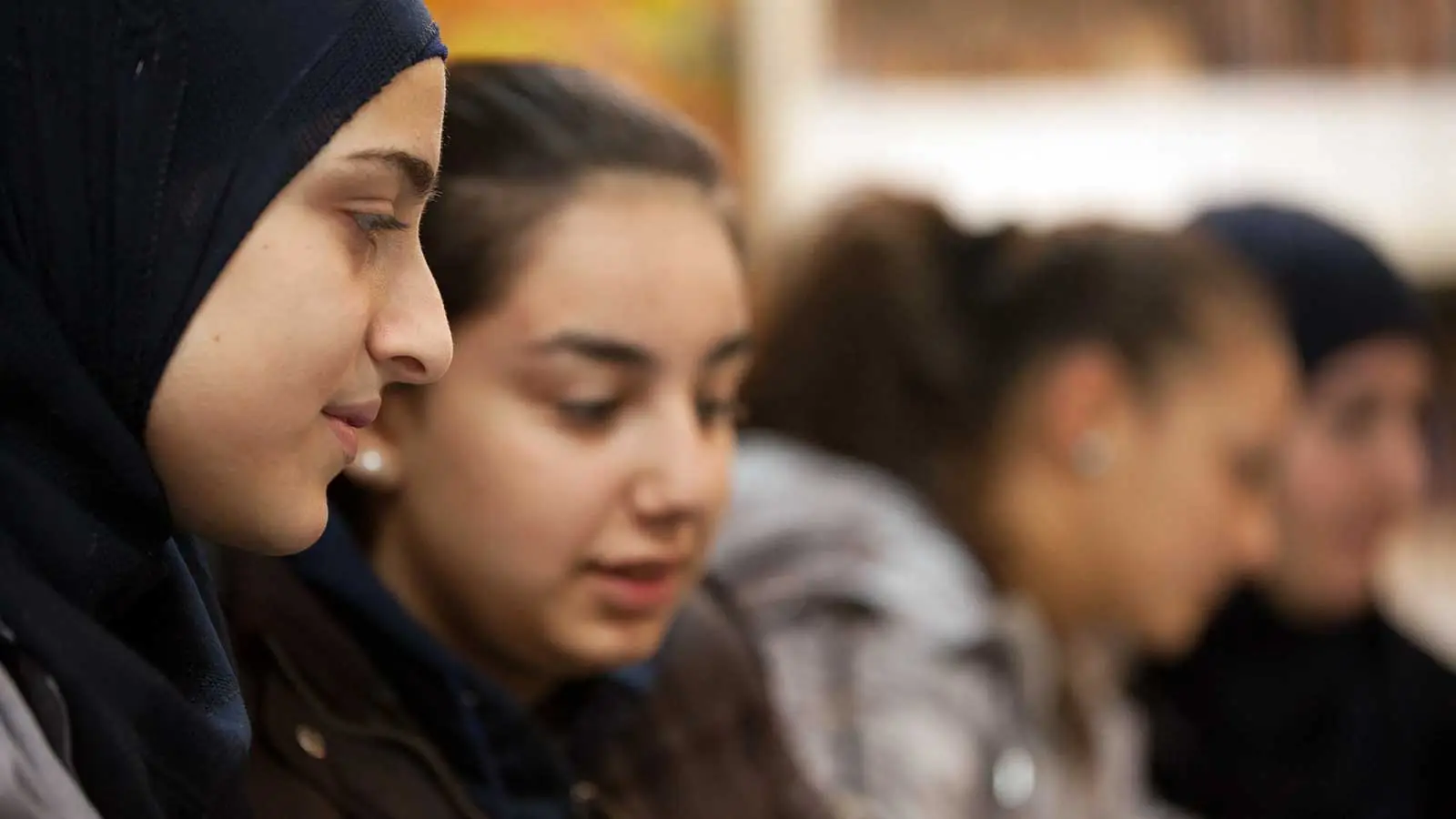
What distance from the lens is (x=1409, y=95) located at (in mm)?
3443

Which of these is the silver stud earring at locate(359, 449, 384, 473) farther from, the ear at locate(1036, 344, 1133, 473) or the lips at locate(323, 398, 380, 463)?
the ear at locate(1036, 344, 1133, 473)

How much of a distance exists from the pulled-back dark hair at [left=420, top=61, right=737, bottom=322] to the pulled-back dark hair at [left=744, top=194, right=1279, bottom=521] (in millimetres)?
728

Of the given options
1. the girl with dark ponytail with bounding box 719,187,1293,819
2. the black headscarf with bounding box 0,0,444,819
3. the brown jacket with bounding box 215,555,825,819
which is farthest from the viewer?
the girl with dark ponytail with bounding box 719,187,1293,819

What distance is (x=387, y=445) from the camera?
1106 millimetres

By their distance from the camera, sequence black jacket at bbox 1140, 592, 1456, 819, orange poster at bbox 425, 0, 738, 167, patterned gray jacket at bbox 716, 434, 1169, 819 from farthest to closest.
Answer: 1. orange poster at bbox 425, 0, 738, 167
2. black jacket at bbox 1140, 592, 1456, 819
3. patterned gray jacket at bbox 716, 434, 1169, 819

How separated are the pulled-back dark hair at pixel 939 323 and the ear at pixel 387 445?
34.2 inches

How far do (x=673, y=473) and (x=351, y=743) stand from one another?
0.25 m

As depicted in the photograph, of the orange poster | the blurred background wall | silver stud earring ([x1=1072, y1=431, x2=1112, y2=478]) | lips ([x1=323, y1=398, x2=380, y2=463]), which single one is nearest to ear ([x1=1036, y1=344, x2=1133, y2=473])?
silver stud earring ([x1=1072, y1=431, x2=1112, y2=478])

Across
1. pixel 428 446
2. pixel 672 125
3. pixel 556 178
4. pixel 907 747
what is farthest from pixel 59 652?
pixel 907 747

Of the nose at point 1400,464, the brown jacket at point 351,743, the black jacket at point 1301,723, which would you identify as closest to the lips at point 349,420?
the brown jacket at point 351,743

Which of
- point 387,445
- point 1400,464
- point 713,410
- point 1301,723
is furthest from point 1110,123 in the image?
point 387,445

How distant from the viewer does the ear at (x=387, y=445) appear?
1.10 meters

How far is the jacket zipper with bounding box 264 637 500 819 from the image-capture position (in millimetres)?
991

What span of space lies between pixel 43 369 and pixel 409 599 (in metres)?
0.44
